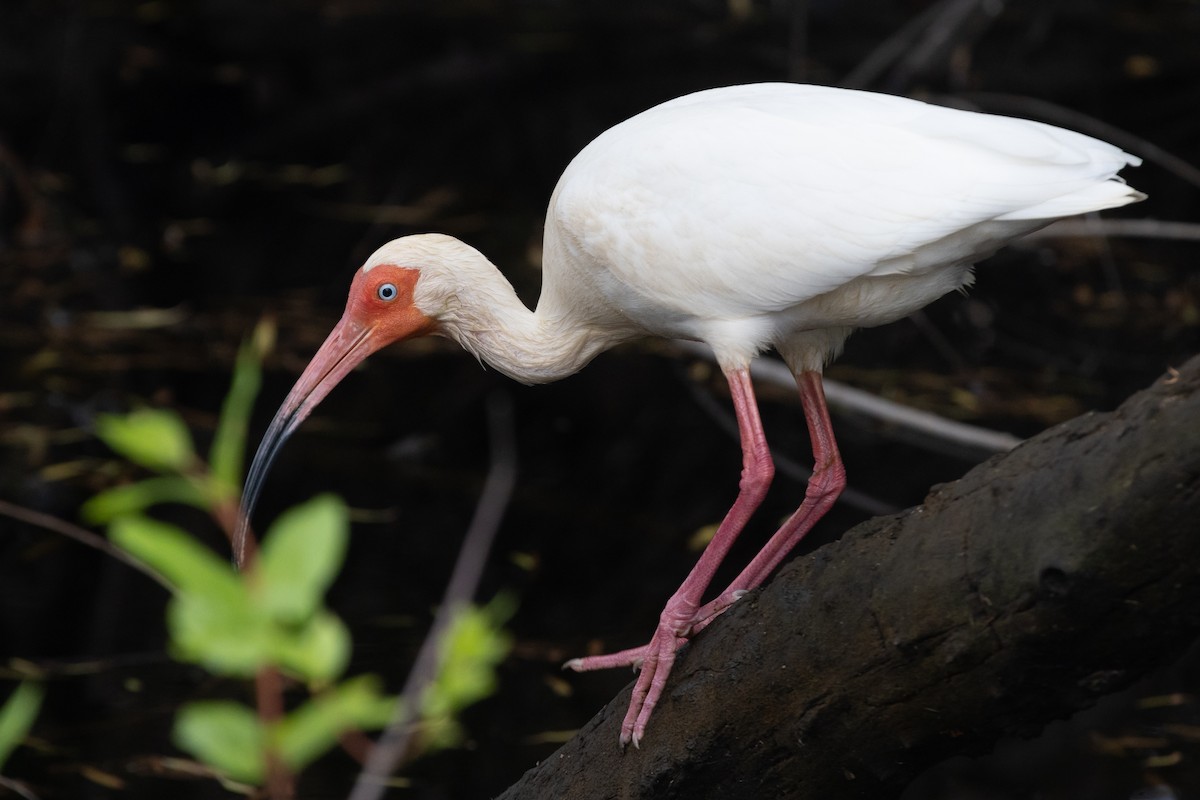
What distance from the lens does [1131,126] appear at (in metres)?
9.40

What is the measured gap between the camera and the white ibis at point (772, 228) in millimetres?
3074

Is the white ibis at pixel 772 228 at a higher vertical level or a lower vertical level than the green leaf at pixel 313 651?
lower

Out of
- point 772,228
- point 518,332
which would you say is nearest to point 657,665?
point 772,228

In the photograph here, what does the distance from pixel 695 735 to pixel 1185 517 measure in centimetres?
115

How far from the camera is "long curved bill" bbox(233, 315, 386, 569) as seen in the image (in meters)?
3.90

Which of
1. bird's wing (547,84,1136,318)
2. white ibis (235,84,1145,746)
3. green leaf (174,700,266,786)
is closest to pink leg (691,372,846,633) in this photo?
white ibis (235,84,1145,746)

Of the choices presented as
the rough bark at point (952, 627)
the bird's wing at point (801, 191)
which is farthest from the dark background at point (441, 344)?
the bird's wing at point (801, 191)

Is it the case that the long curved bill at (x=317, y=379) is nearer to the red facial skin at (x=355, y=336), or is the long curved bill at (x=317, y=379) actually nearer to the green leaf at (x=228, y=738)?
the red facial skin at (x=355, y=336)

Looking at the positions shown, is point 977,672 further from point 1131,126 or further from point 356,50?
point 356,50

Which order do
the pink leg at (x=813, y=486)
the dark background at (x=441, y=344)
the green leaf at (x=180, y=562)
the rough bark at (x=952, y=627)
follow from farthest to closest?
the dark background at (x=441, y=344) < the pink leg at (x=813, y=486) < the rough bark at (x=952, y=627) < the green leaf at (x=180, y=562)

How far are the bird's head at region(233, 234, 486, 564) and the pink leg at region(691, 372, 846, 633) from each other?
961mm

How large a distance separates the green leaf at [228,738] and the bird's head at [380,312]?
2.63m

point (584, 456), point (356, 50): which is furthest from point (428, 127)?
point (584, 456)

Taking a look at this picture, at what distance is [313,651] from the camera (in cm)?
122
